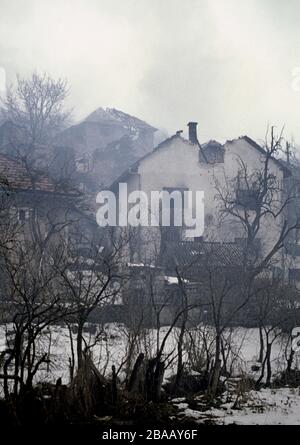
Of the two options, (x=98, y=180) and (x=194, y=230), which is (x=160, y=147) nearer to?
(x=194, y=230)

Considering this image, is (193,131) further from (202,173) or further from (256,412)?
(256,412)

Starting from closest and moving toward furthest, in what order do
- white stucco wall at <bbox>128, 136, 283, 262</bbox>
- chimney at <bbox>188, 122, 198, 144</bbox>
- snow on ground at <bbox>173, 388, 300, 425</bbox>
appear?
snow on ground at <bbox>173, 388, 300, 425</bbox> < white stucco wall at <bbox>128, 136, 283, 262</bbox> < chimney at <bbox>188, 122, 198, 144</bbox>

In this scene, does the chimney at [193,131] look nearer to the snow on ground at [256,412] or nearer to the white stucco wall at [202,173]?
the white stucco wall at [202,173]

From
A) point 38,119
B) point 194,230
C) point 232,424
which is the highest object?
point 38,119

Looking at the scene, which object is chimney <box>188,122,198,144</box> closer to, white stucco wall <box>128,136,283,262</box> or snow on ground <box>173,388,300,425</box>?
white stucco wall <box>128,136,283,262</box>

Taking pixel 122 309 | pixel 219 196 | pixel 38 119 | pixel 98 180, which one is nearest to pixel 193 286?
pixel 122 309

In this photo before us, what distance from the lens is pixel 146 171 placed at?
21984 millimetres

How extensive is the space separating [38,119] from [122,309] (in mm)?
21217

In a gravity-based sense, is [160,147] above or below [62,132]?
below

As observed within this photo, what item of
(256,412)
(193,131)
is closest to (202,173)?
(193,131)

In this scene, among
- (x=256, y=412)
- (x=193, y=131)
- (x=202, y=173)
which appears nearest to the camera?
(x=256, y=412)

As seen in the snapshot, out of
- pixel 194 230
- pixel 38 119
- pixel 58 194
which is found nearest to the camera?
pixel 58 194

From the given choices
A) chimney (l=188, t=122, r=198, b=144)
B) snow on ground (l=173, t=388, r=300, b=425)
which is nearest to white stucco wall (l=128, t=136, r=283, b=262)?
chimney (l=188, t=122, r=198, b=144)

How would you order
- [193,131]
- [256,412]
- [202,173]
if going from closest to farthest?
[256,412] → [202,173] → [193,131]
